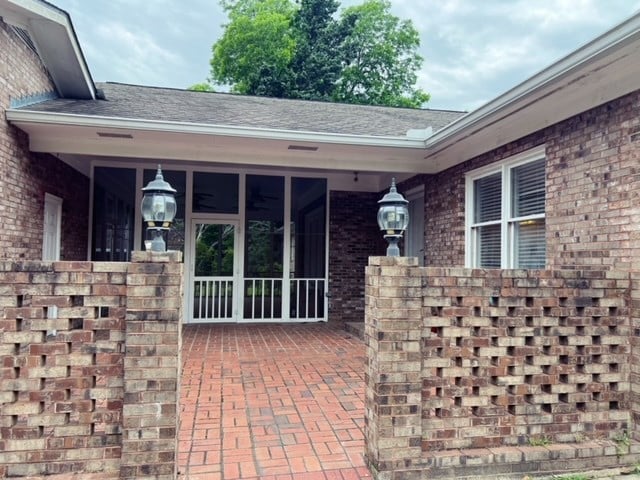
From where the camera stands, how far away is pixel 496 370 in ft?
9.15

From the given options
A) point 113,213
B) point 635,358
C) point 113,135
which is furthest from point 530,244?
point 113,213

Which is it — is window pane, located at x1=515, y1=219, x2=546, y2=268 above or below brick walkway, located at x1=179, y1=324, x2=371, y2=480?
above

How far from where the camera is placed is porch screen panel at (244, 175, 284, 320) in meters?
8.45

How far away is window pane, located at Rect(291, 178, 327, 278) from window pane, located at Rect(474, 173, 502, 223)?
357cm

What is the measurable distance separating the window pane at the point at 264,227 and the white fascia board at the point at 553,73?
4090 millimetres

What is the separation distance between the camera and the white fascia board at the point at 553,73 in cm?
291

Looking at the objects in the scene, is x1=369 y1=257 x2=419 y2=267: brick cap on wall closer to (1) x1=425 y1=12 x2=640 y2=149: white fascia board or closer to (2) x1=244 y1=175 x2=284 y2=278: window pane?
(1) x1=425 y1=12 x2=640 y2=149: white fascia board

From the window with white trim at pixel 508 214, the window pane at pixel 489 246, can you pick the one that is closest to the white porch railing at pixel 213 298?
the window with white trim at pixel 508 214

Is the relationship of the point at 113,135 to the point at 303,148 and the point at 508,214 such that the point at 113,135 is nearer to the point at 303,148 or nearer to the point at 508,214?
the point at 303,148

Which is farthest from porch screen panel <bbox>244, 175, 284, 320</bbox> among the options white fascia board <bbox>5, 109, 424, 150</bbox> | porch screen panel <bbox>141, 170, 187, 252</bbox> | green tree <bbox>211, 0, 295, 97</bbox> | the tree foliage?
green tree <bbox>211, 0, 295, 97</bbox>

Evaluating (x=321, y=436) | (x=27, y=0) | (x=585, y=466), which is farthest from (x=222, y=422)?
(x=27, y=0)

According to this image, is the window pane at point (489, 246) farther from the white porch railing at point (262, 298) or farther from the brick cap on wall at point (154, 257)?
the brick cap on wall at point (154, 257)

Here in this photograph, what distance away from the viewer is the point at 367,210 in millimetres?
9008

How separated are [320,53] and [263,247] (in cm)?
1827
